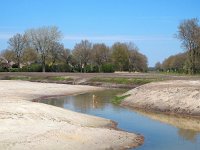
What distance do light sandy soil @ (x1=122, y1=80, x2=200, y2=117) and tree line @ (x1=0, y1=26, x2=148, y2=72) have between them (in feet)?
270

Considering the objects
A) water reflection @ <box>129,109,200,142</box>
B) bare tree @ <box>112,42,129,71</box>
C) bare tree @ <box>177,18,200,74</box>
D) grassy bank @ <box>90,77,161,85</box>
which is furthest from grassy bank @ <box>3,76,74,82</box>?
bare tree @ <box>112,42,129,71</box>

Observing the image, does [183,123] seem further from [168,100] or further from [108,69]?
[108,69]

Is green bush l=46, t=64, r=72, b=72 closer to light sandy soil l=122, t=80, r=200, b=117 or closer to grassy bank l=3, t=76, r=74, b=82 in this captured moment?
grassy bank l=3, t=76, r=74, b=82

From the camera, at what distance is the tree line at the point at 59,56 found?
125750 millimetres

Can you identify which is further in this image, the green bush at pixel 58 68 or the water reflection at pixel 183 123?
the green bush at pixel 58 68

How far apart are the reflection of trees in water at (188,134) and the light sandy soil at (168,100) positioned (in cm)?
642

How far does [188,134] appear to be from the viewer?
80.7 feet

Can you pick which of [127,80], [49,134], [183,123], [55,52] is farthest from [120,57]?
[49,134]

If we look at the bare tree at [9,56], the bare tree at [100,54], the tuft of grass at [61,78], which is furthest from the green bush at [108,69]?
the tuft of grass at [61,78]

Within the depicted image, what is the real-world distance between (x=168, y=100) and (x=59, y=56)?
4443 inches

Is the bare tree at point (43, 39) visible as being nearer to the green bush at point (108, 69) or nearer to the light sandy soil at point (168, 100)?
the green bush at point (108, 69)

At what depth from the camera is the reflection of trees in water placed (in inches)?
912

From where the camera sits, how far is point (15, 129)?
19.6 m

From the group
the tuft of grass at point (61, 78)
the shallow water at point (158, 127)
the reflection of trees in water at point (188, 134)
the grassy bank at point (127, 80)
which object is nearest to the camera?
the shallow water at point (158, 127)
